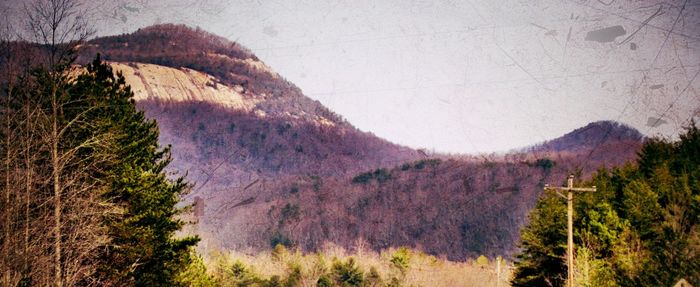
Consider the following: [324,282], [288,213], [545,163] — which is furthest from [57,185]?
[545,163]

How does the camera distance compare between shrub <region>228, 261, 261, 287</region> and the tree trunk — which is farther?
shrub <region>228, 261, 261, 287</region>

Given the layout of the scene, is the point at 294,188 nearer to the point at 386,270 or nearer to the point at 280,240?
the point at 280,240

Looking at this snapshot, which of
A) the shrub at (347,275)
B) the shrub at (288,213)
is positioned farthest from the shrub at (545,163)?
the shrub at (347,275)

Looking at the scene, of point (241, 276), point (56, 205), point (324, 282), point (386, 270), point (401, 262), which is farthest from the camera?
point (386, 270)

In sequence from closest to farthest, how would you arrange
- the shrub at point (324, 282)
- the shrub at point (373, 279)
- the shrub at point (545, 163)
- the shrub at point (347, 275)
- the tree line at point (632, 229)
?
the tree line at point (632, 229), the shrub at point (324, 282), the shrub at point (347, 275), the shrub at point (373, 279), the shrub at point (545, 163)

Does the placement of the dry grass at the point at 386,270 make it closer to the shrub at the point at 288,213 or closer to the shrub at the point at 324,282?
the shrub at the point at 324,282

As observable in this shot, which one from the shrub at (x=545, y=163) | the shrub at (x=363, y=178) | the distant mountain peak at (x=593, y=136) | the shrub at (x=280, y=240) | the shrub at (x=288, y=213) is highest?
the distant mountain peak at (x=593, y=136)

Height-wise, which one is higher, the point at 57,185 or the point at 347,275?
the point at 57,185

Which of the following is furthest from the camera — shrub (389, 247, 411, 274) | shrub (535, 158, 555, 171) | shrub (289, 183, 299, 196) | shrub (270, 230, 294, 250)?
shrub (289, 183, 299, 196)

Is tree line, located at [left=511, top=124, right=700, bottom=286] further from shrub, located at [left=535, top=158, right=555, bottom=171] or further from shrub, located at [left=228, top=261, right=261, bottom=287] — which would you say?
shrub, located at [left=535, top=158, right=555, bottom=171]

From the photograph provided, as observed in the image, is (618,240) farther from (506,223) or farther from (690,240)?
(506,223)

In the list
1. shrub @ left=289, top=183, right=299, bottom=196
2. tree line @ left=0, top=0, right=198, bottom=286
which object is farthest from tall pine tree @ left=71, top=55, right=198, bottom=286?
shrub @ left=289, top=183, right=299, bottom=196

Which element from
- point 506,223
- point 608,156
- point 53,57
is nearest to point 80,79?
point 53,57

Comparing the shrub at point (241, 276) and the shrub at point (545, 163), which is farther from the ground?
the shrub at point (545, 163)
